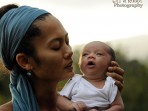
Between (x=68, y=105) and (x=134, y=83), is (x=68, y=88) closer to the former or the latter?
(x=68, y=105)

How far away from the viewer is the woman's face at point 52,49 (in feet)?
3.61

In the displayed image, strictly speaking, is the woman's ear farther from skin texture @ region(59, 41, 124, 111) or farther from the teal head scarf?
skin texture @ region(59, 41, 124, 111)

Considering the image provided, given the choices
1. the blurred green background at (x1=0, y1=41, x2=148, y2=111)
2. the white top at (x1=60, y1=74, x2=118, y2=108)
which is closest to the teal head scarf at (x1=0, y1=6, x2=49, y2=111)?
the white top at (x1=60, y1=74, x2=118, y2=108)

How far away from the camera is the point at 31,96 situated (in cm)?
116

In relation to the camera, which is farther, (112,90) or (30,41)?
(112,90)

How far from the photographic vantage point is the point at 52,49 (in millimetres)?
1106

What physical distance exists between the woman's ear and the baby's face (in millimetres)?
417

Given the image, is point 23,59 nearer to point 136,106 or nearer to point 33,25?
point 33,25

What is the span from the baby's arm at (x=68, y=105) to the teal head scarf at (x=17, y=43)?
18cm

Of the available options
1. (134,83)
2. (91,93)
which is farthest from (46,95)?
(134,83)

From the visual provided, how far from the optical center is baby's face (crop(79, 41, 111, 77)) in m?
1.51

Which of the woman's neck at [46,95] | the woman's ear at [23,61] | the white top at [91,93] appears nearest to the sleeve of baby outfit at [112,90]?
the white top at [91,93]

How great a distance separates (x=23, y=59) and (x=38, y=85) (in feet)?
0.32

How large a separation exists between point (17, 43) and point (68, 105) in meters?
0.35
